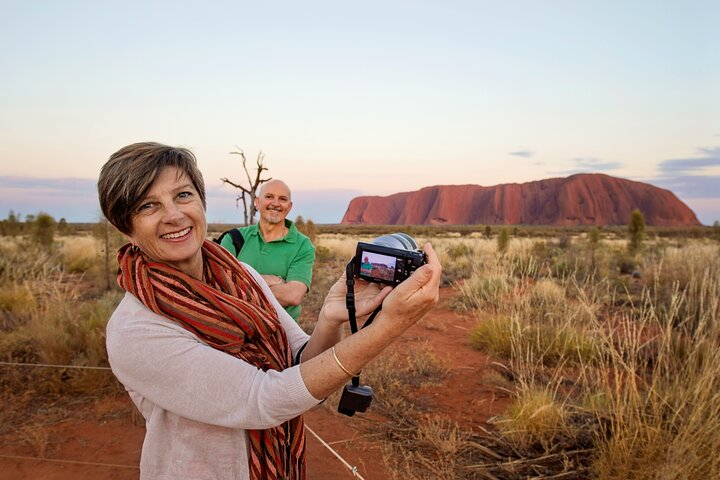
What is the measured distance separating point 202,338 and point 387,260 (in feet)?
1.86

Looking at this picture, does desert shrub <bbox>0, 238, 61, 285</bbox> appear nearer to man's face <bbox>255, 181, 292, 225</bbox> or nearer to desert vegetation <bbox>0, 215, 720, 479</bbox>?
desert vegetation <bbox>0, 215, 720, 479</bbox>

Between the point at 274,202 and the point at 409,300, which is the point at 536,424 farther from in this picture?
the point at 409,300

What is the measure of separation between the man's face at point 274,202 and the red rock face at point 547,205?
114 metres

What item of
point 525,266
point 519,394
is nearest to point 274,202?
point 519,394

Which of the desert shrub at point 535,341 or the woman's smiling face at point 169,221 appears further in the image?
the desert shrub at point 535,341

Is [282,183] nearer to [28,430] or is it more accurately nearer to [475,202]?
[28,430]

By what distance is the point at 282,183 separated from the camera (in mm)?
4156

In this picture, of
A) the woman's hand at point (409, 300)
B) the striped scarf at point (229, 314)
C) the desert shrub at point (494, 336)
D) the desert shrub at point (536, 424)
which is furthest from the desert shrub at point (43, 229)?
the woman's hand at point (409, 300)

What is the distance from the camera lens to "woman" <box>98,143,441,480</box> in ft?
4.06

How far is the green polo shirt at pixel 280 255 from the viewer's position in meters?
3.75

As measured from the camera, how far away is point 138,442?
167 inches

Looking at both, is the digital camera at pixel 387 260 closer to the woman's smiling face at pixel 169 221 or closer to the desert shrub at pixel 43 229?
the woman's smiling face at pixel 169 221

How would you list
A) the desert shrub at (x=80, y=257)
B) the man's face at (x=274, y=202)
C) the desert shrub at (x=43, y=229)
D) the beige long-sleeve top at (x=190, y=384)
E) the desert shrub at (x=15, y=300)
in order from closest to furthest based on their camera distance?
the beige long-sleeve top at (x=190, y=384) → the man's face at (x=274, y=202) → the desert shrub at (x=15, y=300) → the desert shrub at (x=80, y=257) → the desert shrub at (x=43, y=229)

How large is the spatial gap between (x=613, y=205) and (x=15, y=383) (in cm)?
12694
